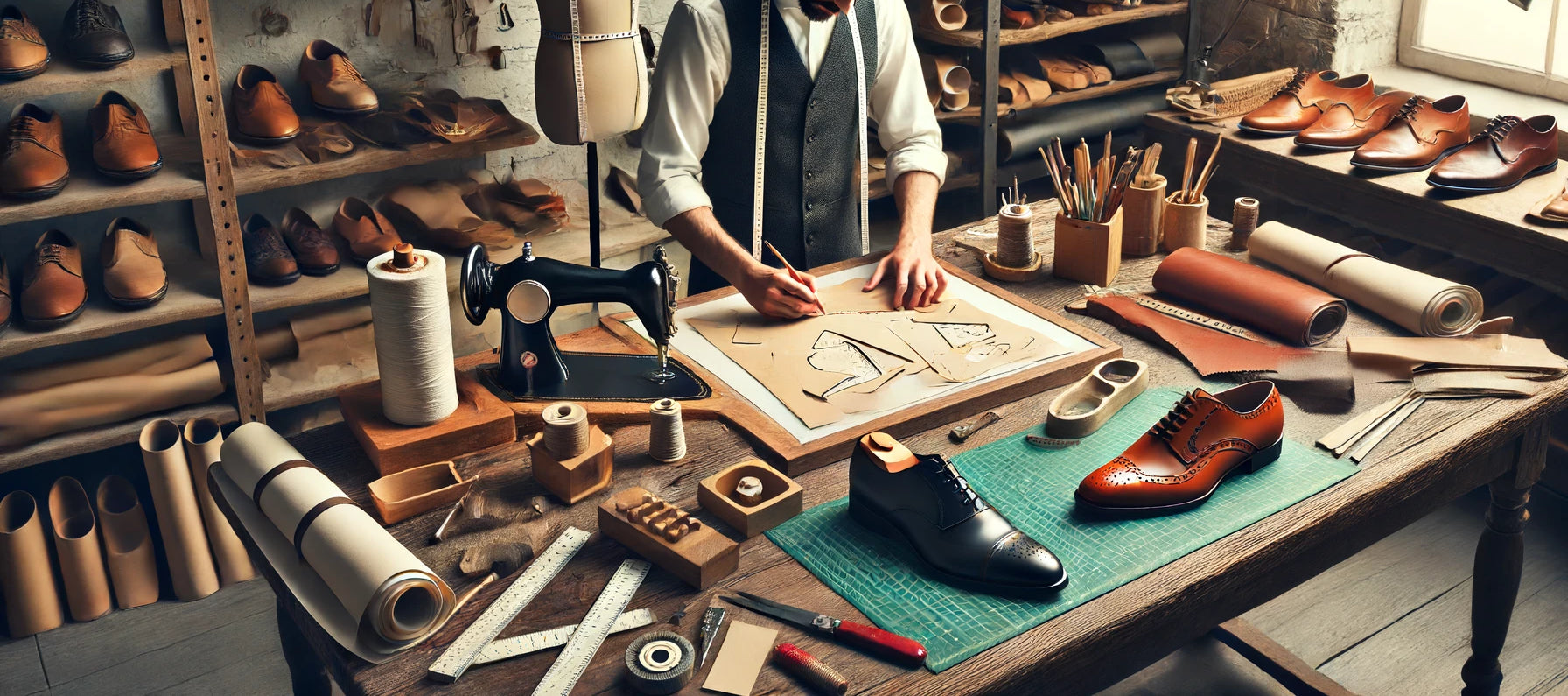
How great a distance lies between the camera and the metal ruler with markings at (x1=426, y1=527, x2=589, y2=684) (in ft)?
4.39

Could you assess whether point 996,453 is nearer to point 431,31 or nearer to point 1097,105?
point 431,31

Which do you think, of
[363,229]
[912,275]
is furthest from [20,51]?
[912,275]

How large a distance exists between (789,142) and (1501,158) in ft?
6.36

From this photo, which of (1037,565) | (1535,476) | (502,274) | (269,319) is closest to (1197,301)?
(1535,476)

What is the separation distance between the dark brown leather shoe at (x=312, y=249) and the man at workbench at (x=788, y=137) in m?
1.14

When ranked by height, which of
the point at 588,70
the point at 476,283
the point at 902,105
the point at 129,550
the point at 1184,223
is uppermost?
the point at 588,70

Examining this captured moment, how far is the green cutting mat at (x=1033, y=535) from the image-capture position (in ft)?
4.66

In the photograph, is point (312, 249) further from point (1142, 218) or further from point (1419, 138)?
point (1419, 138)

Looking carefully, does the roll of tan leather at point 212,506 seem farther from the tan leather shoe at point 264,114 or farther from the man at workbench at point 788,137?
the man at workbench at point 788,137

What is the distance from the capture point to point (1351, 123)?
3.47 metres

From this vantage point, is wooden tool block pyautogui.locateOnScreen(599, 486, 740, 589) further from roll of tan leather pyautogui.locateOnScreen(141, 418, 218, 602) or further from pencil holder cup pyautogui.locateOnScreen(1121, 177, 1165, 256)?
roll of tan leather pyautogui.locateOnScreen(141, 418, 218, 602)

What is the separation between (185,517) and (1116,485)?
2534 millimetres

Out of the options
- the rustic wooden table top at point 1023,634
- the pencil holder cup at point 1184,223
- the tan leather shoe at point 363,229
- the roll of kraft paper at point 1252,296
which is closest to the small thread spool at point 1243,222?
the pencil holder cup at point 1184,223

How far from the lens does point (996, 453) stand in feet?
5.85
